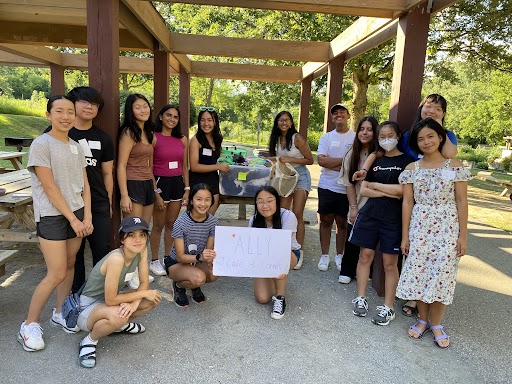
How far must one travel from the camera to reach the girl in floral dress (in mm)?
2914

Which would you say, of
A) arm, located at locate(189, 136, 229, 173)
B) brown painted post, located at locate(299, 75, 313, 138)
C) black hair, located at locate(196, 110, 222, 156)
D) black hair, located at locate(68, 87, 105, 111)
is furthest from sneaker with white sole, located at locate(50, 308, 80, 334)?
brown painted post, located at locate(299, 75, 313, 138)

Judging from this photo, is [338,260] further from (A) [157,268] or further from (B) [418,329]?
(A) [157,268]

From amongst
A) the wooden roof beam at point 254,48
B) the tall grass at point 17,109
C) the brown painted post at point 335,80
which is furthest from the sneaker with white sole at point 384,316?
the tall grass at point 17,109

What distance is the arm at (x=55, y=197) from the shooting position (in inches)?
98.3

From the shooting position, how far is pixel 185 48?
598 cm

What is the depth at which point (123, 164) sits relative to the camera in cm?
340

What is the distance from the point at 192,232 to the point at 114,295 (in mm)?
1017

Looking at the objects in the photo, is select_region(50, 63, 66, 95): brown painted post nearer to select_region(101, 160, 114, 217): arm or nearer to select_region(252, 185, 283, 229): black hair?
select_region(101, 160, 114, 217): arm

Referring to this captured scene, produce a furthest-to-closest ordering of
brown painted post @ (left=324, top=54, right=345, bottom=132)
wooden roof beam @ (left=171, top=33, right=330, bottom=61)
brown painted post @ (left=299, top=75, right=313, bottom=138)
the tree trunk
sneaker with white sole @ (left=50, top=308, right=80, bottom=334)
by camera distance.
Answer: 1. the tree trunk
2. brown painted post @ (left=299, top=75, right=313, bottom=138)
3. brown painted post @ (left=324, top=54, right=345, bottom=132)
4. wooden roof beam @ (left=171, top=33, right=330, bottom=61)
5. sneaker with white sole @ (left=50, top=308, right=80, bottom=334)

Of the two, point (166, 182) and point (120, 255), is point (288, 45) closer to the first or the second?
point (166, 182)

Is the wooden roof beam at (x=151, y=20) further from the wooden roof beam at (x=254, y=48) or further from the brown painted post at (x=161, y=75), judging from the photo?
the wooden roof beam at (x=254, y=48)

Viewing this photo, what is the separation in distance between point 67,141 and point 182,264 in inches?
53.6

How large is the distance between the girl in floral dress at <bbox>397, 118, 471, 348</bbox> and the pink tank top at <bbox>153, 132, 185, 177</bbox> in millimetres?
2216

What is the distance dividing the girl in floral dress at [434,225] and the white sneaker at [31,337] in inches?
105
